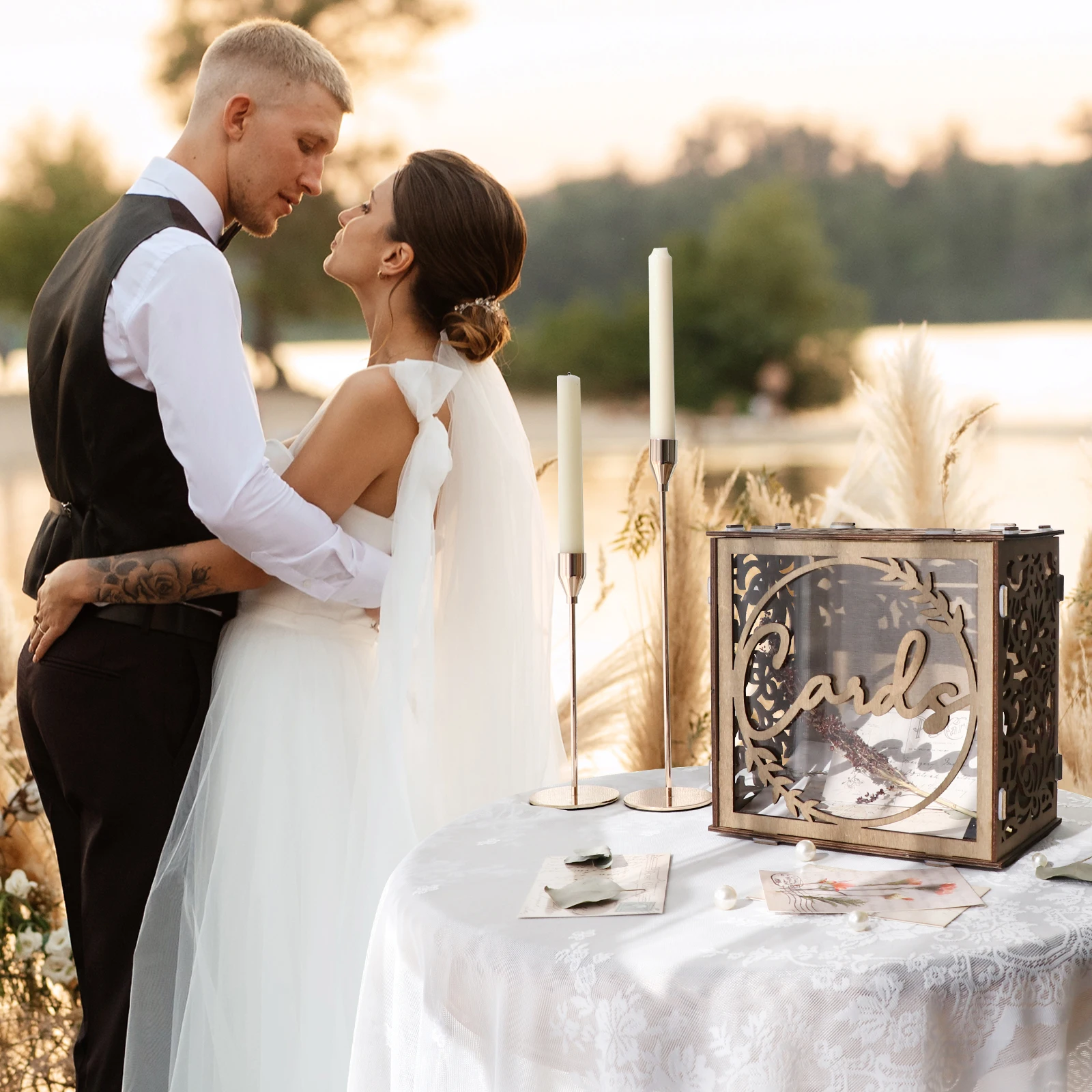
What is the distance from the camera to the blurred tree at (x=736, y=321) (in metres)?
2.88

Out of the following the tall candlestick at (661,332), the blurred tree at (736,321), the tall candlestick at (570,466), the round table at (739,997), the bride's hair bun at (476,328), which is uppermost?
the blurred tree at (736,321)

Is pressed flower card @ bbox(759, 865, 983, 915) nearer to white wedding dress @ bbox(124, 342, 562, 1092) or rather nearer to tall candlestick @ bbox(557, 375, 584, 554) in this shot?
tall candlestick @ bbox(557, 375, 584, 554)

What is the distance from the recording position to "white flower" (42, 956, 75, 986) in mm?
2076

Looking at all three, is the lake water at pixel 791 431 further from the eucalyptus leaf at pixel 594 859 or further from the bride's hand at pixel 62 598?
the eucalyptus leaf at pixel 594 859

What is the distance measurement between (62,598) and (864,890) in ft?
3.67

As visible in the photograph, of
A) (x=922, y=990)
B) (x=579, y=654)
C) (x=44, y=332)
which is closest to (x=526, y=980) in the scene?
(x=922, y=990)

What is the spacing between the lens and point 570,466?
1.12 meters

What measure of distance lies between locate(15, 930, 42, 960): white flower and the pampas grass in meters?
1.80

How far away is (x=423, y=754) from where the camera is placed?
5.07ft

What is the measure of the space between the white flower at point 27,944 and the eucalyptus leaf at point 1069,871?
1.96 metres

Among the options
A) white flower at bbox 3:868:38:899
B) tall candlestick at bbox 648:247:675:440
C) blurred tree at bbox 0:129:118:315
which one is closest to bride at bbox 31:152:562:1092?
tall candlestick at bbox 648:247:675:440

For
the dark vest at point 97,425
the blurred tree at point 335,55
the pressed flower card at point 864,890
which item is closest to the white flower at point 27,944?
the dark vest at point 97,425

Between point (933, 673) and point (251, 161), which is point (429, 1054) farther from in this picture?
point (251, 161)

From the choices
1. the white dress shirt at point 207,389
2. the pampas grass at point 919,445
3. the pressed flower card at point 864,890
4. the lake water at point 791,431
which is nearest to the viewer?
the pressed flower card at point 864,890
